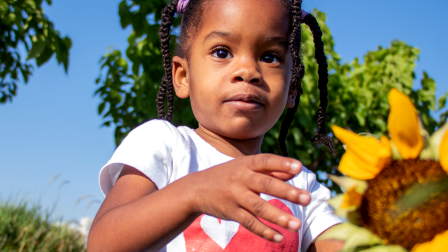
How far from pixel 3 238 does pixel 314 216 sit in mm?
3415

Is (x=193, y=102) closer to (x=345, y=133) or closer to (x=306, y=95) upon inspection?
(x=345, y=133)

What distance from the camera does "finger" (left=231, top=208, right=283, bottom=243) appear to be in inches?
28.3

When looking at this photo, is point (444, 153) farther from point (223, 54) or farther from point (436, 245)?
point (223, 54)

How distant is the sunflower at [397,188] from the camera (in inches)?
24.3

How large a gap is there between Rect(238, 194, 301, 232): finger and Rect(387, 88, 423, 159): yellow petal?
221mm

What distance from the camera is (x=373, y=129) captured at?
553cm

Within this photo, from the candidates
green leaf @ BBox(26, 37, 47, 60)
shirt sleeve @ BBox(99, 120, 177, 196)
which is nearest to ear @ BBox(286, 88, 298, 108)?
shirt sleeve @ BBox(99, 120, 177, 196)

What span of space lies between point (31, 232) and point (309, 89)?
3.31m

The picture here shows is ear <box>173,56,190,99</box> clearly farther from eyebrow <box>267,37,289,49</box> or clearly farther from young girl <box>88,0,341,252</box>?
eyebrow <box>267,37,289,49</box>

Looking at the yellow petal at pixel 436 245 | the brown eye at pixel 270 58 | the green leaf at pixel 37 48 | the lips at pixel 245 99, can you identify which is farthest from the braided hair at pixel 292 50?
the green leaf at pixel 37 48

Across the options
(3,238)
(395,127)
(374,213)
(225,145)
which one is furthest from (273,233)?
(3,238)

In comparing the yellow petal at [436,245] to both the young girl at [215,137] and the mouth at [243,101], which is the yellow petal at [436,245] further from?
the mouth at [243,101]

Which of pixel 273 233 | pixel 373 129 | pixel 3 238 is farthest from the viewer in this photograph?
pixel 373 129

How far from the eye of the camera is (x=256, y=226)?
73cm
